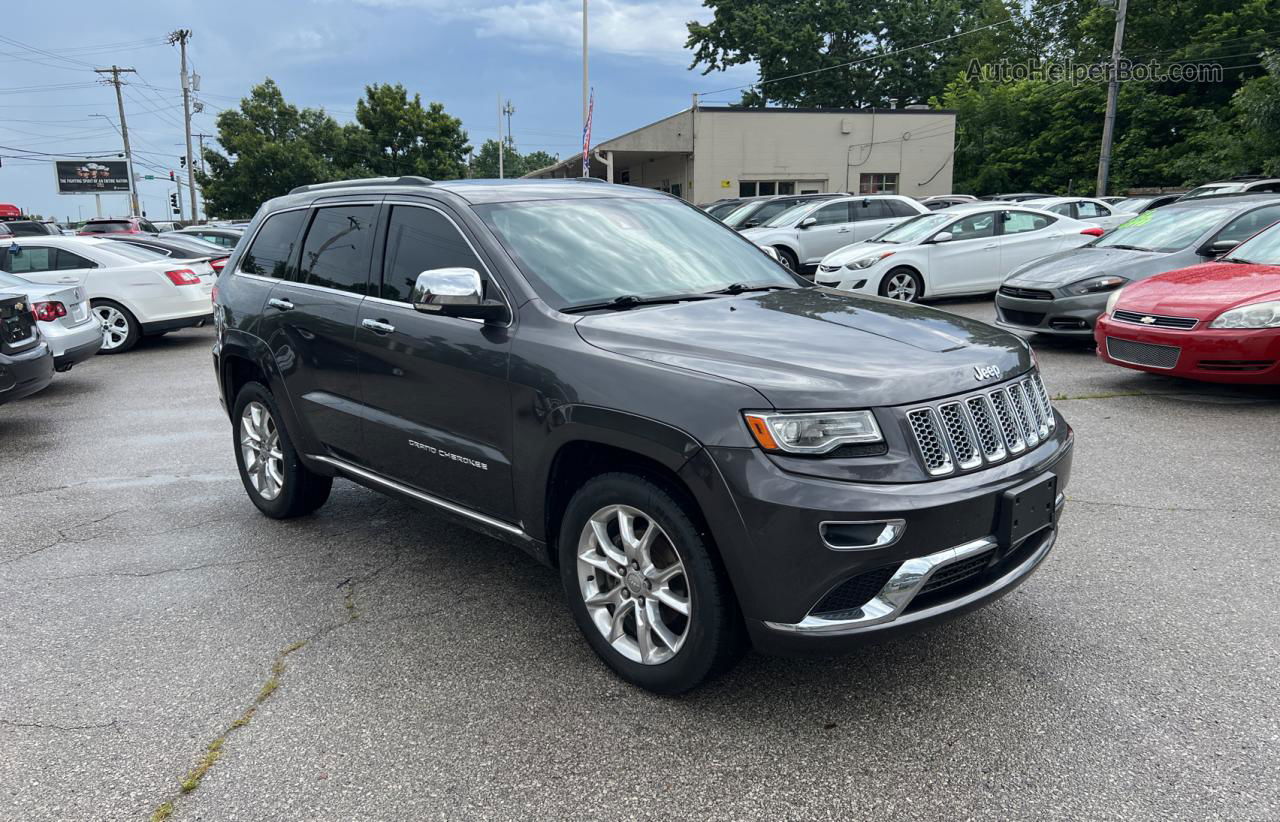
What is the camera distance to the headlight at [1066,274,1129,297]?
8.91 m

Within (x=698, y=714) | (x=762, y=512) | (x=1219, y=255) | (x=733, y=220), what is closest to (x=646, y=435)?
(x=762, y=512)

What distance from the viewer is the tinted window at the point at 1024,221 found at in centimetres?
1341

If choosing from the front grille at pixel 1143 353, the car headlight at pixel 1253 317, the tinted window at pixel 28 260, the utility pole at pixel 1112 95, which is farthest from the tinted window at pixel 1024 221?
the utility pole at pixel 1112 95

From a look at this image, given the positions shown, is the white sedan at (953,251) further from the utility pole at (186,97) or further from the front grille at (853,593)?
the utility pole at (186,97)

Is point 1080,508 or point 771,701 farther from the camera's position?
point 1080,508

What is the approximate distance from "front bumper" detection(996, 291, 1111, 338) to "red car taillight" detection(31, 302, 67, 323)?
9.65 metres

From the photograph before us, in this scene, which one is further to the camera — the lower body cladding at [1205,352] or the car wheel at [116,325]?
the car wheel at [116,325]

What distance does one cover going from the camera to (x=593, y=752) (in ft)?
9.25

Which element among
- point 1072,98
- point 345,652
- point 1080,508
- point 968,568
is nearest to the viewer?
point 968,568

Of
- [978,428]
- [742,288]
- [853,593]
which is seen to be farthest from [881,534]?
[742,288]

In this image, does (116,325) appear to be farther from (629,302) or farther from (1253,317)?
(1253,317)

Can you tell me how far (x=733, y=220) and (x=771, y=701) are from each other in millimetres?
16472

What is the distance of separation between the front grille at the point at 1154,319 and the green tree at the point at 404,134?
42024 millimetres

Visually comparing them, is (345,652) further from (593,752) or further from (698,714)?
(698,714)
